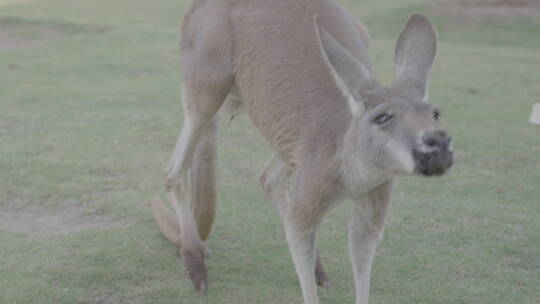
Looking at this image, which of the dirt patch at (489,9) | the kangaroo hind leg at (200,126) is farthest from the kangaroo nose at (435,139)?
the dirt patch at (489,9)

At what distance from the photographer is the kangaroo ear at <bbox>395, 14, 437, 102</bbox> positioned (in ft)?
9.31

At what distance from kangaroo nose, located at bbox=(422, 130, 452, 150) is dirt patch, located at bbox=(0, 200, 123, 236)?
8.79ft

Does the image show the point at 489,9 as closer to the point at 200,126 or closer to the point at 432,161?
the point at 200,126

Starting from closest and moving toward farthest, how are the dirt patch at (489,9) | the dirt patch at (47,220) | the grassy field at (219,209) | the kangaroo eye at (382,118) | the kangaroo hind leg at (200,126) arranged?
1. the kangaroo eye at (382,118)
2. the kangaroo hind leg at (200,126)
3. the grassy field at (219,209)
4. the dirt patch at (47,220)
5. the dirt patch at (489,9)

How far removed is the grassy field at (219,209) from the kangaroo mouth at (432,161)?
4.69 feet

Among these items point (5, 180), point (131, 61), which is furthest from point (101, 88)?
point (5, 180)

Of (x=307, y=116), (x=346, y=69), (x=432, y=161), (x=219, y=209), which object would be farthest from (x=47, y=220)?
(x=432, y=161)

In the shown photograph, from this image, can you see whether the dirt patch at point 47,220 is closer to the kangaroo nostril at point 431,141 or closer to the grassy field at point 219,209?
the grassy field at point 219,209

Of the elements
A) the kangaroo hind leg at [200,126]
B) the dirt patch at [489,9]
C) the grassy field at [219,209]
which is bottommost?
the dirt patch at [489,9]

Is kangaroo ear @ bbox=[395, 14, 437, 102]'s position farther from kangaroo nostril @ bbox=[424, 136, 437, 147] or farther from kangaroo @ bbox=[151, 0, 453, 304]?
kangaroo nostril @ bbox=[424, 136, 437, 147]

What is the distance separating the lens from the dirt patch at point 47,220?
4562 mm

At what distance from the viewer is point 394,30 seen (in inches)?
578

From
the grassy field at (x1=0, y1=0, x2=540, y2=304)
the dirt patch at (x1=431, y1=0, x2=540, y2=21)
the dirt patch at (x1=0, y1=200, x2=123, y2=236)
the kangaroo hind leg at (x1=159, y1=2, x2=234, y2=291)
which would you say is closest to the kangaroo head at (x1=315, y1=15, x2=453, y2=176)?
the kangaroo hind leg at (x1=159, y1=2, x2=234, y2=291)

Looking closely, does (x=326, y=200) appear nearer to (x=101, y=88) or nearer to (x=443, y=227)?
(x=443, y=227)
